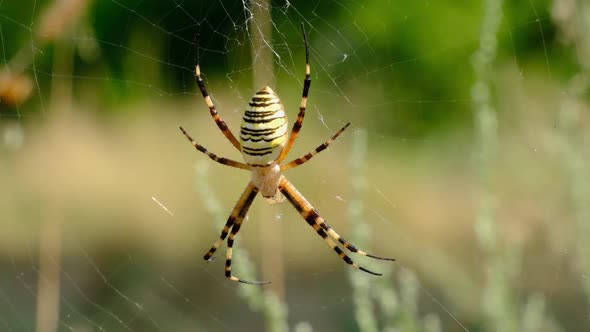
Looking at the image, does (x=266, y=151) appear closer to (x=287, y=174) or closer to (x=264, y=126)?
(x=264, y=126)

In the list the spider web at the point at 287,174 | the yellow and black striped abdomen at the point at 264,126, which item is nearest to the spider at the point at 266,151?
the yellow and black striped abdomen at the point at 264,126

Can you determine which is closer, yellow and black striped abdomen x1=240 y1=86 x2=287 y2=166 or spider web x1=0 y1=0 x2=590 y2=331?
yellow and black striped abdomen x1=240 y1=86 x2=287 y2=166

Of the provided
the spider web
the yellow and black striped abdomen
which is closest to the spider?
the yellow and black striped abdomen

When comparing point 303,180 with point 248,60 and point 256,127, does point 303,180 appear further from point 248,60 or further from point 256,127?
point 256,127

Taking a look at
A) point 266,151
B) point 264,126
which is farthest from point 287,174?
point 264,126

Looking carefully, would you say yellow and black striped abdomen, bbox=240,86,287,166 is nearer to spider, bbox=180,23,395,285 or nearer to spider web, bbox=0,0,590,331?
spider, bbox=180,23,395,285

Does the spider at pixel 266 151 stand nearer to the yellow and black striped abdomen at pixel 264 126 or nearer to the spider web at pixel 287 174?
the yellow and black striped abdomen at pixel 264 126
